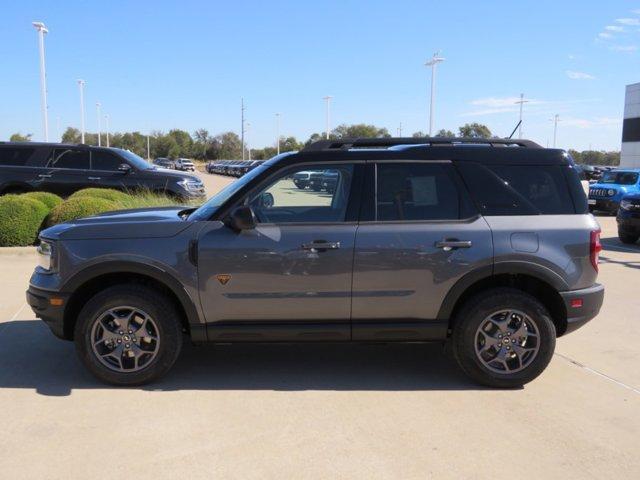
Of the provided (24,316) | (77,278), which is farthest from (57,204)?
(77,278)

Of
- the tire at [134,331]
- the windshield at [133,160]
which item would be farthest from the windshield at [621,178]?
the tire at [134,331]

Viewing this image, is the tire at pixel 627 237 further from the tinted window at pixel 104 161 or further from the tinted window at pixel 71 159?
the tinted window at pixel 71 159

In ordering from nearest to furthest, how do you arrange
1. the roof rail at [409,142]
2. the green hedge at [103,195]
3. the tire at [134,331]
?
1. the tire at [134,331]
2. the roof rail at [409,142]
3. the green hedge at [103,195]

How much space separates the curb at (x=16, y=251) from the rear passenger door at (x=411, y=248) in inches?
291

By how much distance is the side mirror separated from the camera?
4242mm

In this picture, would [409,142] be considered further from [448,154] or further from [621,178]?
[621,178]

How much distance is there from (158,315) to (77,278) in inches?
25.8

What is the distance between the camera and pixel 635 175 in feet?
69.5

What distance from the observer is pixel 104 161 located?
12.8m

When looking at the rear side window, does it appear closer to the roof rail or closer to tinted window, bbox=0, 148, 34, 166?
the roof rail

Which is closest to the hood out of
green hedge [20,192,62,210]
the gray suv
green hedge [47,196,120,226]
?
the gray suv

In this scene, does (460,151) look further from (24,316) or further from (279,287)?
(24,316)

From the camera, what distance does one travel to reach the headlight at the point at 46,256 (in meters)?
4.45

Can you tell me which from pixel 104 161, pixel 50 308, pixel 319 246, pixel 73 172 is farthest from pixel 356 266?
pixel 73 172
